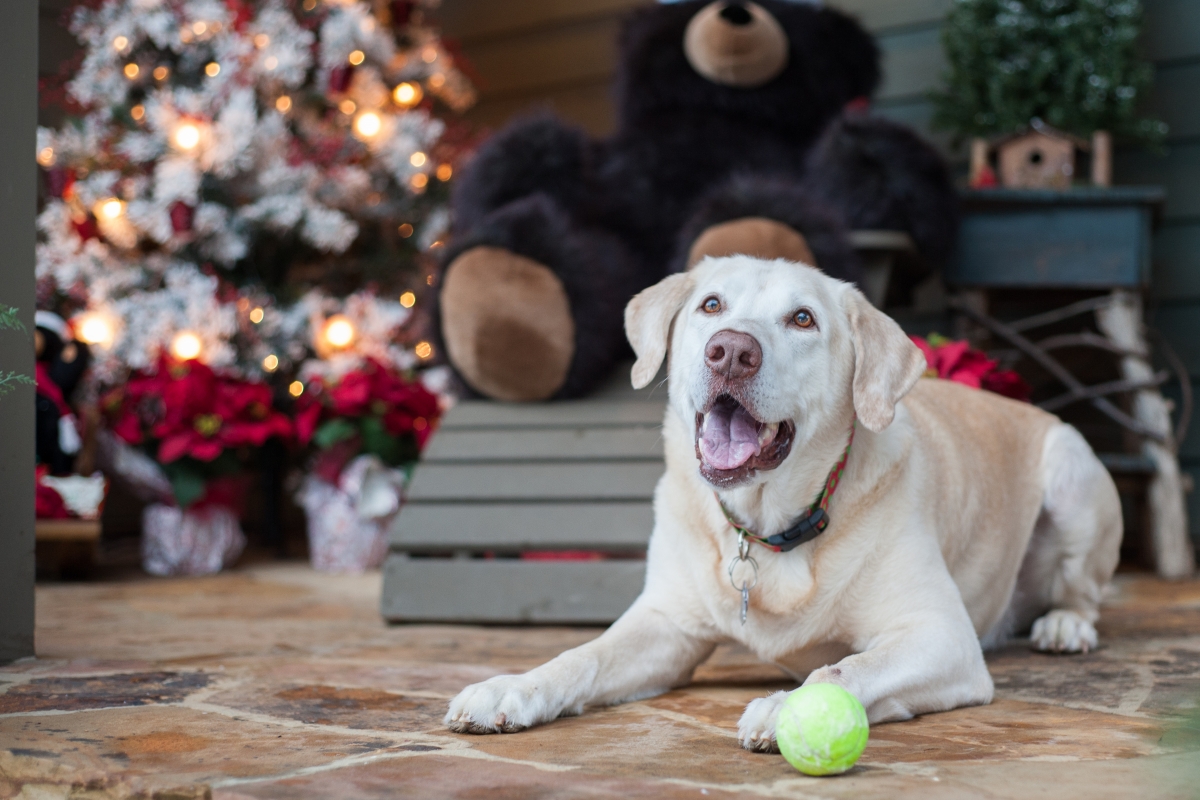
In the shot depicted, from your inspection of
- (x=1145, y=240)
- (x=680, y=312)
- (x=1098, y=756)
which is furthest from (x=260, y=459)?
(x=1098, y=756)

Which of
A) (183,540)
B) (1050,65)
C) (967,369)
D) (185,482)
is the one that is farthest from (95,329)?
(1050,65)

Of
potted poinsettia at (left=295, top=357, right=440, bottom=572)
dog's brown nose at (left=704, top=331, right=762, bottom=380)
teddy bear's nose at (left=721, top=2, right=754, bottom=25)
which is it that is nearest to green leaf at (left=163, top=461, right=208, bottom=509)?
potted poinsettia at (left=295, top=357, right=440, bottom=572)

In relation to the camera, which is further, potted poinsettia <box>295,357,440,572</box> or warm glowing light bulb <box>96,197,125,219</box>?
warm glowing light bulb <box>96,197,125,219</box>

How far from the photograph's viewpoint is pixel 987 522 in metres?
A: 2.48

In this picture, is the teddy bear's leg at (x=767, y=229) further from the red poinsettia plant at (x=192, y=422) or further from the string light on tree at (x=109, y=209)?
the string light on tree at (x=109, y=209)

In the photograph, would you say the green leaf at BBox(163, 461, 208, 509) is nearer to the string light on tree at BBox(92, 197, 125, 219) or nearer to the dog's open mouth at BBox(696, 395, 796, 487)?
the string light on tree at BBox(92, 197, 125, 219)

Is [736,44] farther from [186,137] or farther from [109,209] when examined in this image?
[109,209]

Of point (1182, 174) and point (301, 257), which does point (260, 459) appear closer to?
point (301, 257)

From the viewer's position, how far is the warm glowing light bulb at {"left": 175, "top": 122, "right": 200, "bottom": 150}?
15.4ft

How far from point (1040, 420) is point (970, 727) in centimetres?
124

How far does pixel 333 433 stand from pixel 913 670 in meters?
2.95

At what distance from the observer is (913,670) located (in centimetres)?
188

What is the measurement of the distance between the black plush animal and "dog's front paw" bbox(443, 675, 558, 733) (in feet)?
5.37

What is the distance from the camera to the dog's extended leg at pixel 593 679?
1789 millimetres
